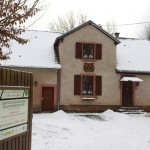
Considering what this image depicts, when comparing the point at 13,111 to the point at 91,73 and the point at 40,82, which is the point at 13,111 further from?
the point at 91,73

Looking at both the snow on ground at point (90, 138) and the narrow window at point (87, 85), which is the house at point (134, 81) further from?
the snow on ground at point (90, 138)

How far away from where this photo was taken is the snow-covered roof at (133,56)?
83.6ft

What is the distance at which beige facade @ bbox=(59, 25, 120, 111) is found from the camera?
23969mm

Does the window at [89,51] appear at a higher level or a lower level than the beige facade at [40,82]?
higher

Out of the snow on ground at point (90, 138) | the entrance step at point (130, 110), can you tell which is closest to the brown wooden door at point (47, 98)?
the entrance step at point (130, 110)

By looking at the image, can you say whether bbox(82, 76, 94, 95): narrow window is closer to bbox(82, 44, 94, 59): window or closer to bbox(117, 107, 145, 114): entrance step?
bbox(82, 44, 94, 59): window

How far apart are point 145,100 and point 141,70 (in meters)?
2.42

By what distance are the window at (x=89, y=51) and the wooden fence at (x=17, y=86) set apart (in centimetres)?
1752

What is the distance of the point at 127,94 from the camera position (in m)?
25.6

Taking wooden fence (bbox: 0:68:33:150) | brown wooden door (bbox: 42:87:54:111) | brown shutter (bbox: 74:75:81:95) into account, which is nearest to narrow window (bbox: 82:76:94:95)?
brown shutter (bbox: 74:75:81:95)

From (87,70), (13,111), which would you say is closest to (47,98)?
(87,70)

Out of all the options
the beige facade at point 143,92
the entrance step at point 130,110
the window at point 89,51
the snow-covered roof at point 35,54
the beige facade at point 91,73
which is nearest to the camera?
the snow-covered roof at point 35,54

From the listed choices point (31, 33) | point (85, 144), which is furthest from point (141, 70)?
point (85, 144)

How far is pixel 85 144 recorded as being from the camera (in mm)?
11625
